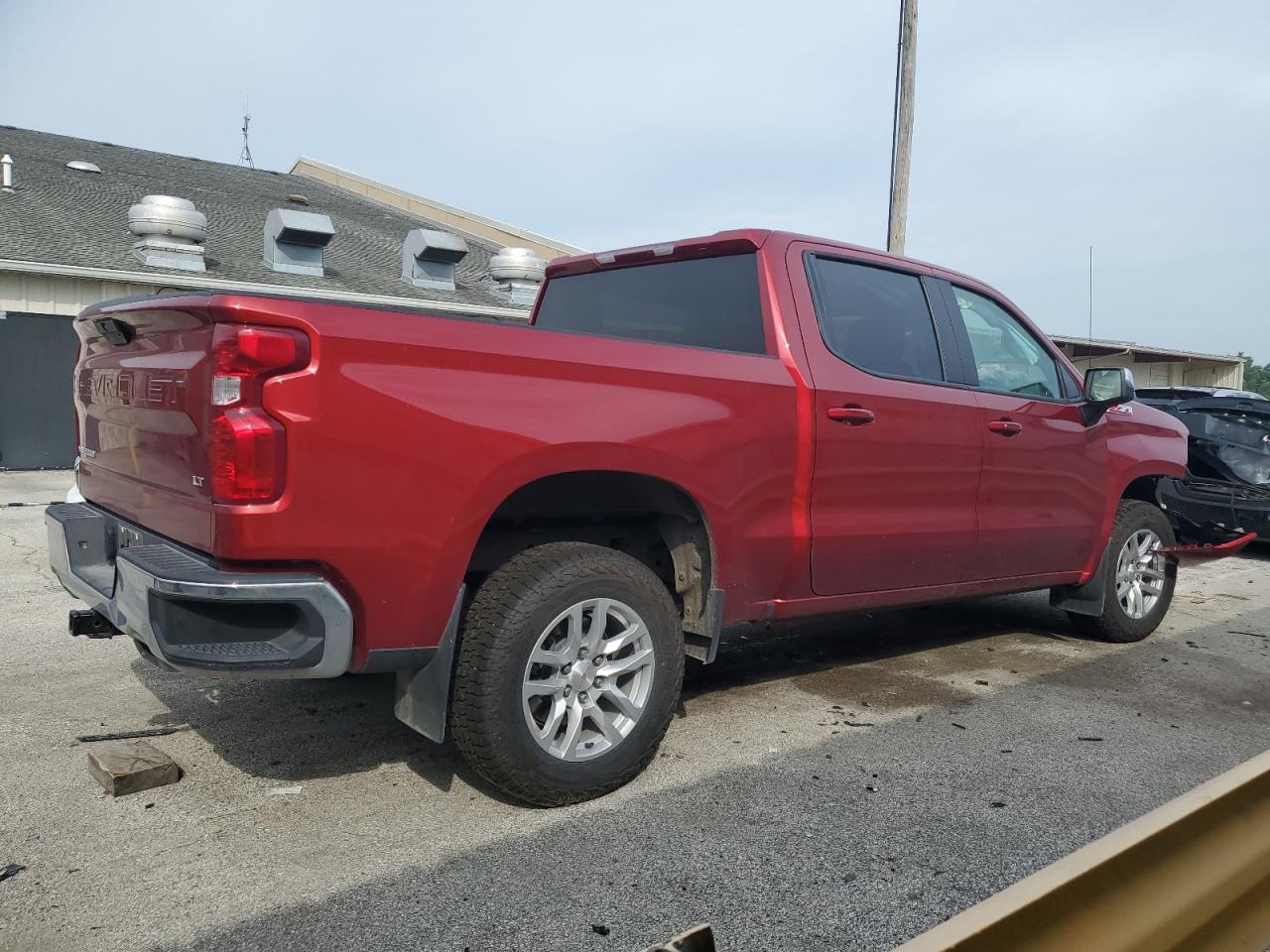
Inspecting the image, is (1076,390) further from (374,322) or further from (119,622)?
(119,622)

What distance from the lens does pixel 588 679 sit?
3451mm

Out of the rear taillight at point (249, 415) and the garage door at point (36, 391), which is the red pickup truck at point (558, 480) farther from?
the garage door at point (36, 391)

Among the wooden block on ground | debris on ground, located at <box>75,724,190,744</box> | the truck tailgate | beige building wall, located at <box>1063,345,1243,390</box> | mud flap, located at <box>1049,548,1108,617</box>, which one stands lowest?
debris on ground, located at <box>75,724,190,744</box>

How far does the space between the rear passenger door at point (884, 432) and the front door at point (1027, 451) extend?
0.15m

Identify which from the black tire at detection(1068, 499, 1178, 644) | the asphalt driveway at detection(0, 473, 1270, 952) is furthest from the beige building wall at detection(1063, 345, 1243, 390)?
the asphalt driveway at detection(0, 473, 1270, 952)

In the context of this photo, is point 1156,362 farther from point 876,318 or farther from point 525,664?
point 525,664

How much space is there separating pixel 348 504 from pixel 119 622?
91 centimetres

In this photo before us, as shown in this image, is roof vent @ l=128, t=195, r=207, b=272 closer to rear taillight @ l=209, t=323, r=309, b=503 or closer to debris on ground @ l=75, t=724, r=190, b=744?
debris on ground @ l=75, t=724, r=190, b=744

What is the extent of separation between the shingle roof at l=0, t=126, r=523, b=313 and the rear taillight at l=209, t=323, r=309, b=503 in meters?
13.6

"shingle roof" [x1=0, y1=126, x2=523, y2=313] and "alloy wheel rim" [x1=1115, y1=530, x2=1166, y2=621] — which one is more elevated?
"shingle roof" [x1=0, y1=126, x2=523, y2=313]

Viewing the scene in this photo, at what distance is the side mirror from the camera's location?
17.9ft

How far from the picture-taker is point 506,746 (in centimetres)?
322

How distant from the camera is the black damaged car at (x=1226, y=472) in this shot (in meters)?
8.88

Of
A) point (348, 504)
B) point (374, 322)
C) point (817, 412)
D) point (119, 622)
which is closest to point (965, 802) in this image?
point (817, 412)
